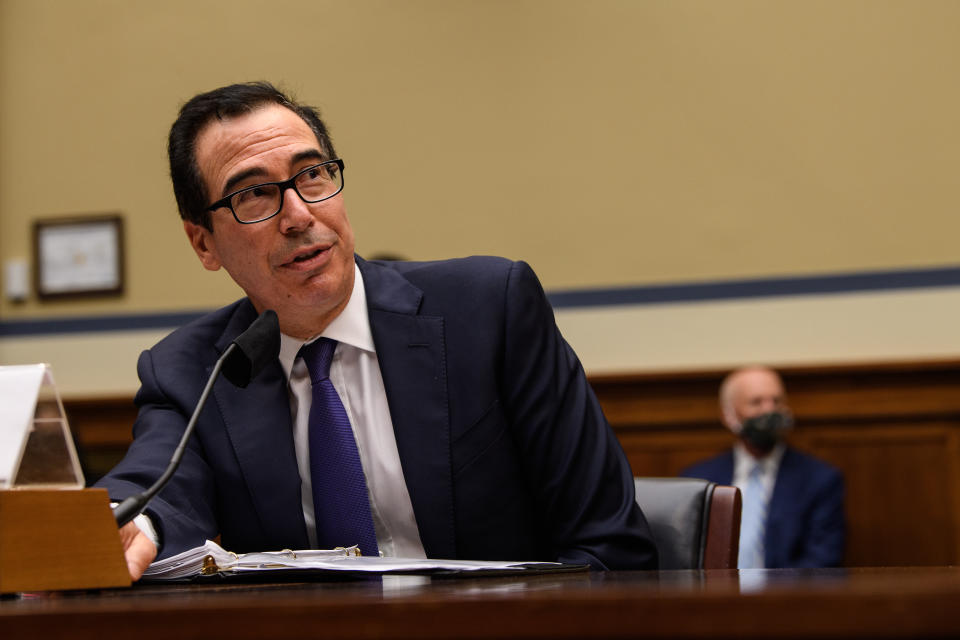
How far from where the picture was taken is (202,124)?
1924 mm

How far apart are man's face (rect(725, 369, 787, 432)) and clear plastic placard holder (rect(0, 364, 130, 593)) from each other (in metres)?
3.33

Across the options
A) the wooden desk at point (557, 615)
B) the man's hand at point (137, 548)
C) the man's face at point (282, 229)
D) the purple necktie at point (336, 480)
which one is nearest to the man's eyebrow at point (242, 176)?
the man's face at point (282, 229)

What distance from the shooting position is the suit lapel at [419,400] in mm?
1732

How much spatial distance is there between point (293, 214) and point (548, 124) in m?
2.97

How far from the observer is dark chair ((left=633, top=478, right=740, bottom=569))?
1.70 m

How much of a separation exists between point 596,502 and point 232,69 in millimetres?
3765

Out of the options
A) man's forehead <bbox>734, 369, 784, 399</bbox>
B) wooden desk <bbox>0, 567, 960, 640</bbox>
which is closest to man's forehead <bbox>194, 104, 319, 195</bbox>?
wooden desk <bbox>0, 567, 960, 640</bbox>

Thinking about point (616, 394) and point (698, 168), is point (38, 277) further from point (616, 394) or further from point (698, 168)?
point (698, 168)

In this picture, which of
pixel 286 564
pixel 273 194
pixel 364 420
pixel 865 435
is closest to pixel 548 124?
pixel 865 435

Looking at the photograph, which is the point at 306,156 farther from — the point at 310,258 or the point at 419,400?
the point at 419,400

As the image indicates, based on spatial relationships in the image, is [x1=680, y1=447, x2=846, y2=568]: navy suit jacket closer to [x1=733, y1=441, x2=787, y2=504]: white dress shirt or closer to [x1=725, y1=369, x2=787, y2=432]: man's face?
[x1=733, y1=441, x2=787, y2=504]: white dress shirt

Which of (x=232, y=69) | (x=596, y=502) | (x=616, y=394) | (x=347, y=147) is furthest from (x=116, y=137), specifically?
(x=596, y=502)

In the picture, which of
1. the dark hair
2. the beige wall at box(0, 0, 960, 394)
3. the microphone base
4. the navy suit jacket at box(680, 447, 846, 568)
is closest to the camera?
the microphone base

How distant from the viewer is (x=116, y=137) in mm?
4941
